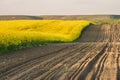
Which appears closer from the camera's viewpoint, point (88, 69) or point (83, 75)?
point (83, 75)

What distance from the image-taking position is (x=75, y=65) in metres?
16.5

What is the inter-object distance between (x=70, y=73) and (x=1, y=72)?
292cm

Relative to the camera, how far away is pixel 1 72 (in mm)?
14141

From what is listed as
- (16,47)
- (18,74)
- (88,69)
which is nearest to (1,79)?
(18,74)

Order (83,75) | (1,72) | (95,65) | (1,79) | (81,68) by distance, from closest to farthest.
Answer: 1. (1,79)
2. (83,75)
3. (1,72)
4. (81,68)
5. (95,65)

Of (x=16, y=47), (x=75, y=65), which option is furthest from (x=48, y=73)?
(x=16, y=47)

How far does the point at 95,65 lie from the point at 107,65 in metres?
0.58

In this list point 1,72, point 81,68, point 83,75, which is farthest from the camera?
point 81,68

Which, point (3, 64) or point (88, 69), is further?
point (3, 64)

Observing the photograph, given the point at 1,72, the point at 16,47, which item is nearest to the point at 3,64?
the point at 1,72

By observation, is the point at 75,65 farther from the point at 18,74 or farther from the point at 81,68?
the point at 18,74

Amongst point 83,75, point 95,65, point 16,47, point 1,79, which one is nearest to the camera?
point 1,79

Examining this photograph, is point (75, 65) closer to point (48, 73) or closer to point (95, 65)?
point (95, 65)

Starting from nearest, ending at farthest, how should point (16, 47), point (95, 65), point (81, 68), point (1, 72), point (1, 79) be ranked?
point (1, 79) < point (1, 72) < point (81, 68) < point (95, 65) < point (16, 47)
